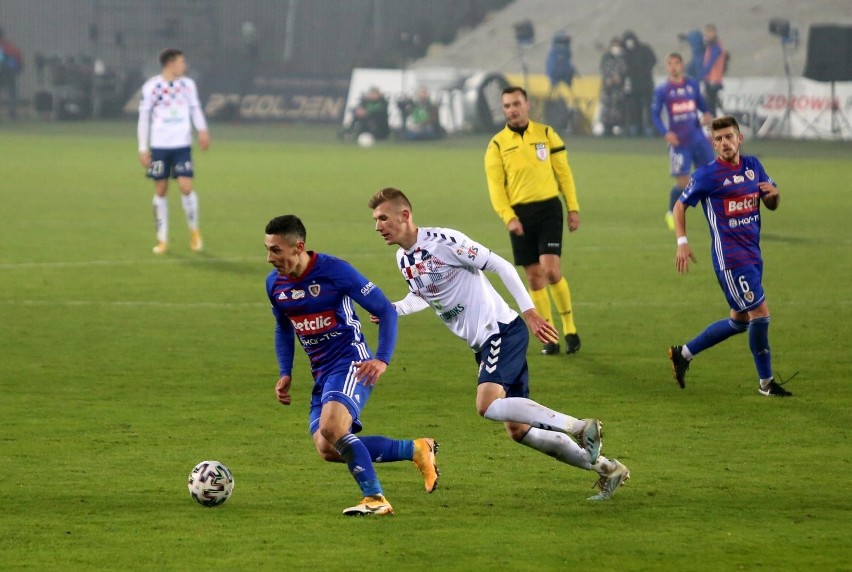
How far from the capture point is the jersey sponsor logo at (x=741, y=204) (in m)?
10.2

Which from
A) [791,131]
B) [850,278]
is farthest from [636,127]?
[850,278]

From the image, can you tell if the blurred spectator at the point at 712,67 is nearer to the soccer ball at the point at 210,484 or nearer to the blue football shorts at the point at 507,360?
the blue football shorts at the point at 507,360

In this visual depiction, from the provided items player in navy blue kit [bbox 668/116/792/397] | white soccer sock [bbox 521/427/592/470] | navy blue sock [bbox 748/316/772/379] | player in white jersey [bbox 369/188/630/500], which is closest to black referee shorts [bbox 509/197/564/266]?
player in navy blue kit [bbox 668/116/792/397]

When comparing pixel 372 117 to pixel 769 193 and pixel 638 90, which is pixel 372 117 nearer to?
pixel 638 90

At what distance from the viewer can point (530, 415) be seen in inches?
298

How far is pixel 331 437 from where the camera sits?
733 centimetres

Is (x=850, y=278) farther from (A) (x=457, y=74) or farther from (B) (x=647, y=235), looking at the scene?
(A) (x=457, y=74)

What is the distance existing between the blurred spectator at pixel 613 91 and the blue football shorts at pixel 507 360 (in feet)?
115

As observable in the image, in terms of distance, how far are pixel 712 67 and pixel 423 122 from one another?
28.6ft

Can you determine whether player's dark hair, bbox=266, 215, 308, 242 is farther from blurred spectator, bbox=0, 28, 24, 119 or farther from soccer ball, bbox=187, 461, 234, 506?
blurred spectator, bbox=0, 28, 24, 119

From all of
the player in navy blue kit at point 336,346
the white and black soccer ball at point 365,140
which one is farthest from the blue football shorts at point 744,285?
the white and black soccer ball at point 365,140

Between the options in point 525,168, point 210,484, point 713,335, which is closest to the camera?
point 210,484

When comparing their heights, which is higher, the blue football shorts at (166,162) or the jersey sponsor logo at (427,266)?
the jersey sponsor logo at (427,266)

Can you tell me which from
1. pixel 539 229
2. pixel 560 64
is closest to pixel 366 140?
pixel 560 64
